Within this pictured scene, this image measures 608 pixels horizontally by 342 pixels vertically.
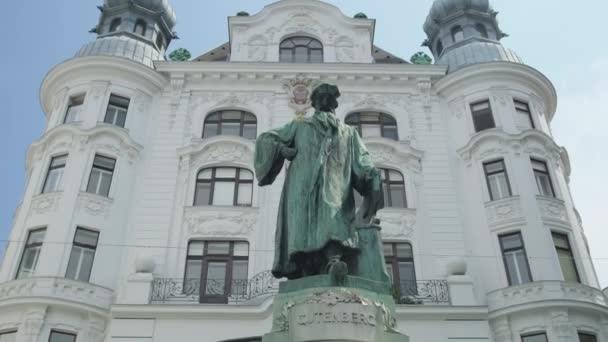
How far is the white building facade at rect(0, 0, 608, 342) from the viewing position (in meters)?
15.6

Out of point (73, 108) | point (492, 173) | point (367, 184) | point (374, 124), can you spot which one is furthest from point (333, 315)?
point (73, 108)

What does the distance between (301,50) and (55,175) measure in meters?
10.1

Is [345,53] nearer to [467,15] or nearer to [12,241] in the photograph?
[467,15]

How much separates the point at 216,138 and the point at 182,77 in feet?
10.7

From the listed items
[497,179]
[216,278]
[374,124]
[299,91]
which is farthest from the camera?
[299,91]

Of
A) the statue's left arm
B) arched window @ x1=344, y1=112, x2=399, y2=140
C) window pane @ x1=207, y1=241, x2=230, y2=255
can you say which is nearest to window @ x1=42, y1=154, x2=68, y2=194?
window pane @ x1=207, y1=241, x2=230, y2=255

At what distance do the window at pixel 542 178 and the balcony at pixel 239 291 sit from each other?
4.86 metres

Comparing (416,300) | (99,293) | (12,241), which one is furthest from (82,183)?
(416,300)

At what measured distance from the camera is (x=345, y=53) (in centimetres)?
2294

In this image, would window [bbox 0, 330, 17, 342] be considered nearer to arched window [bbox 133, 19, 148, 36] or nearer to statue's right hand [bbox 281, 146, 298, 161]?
statue's right hand [bbox 281, 146, 298, 161]

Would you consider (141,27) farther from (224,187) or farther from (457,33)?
(457,33)

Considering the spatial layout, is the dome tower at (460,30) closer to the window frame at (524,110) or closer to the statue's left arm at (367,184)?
the window frame at (524,110)

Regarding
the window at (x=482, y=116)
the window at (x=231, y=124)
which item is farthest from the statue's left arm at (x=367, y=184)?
the window at (x=482, y=116)

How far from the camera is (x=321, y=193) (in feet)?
19.4
